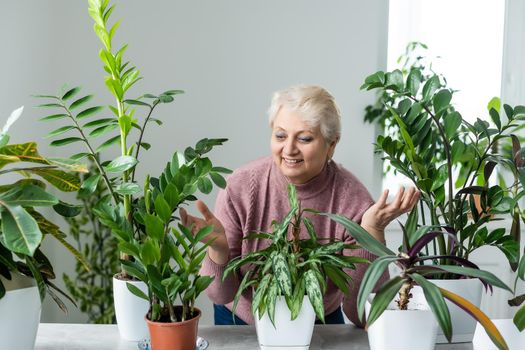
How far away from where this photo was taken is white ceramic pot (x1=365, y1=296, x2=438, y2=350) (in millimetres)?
1257

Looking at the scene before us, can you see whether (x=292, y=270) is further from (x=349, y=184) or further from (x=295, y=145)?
(x=349, y=184)

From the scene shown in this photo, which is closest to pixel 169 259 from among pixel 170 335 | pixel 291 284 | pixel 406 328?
pixel 170 335

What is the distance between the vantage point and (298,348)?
1346mm

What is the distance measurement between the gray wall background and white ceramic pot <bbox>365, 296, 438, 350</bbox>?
95.4 inches

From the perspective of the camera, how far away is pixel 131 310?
145 centimetres

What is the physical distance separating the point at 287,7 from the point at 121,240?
104 inches

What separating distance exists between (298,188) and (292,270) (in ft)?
2.28

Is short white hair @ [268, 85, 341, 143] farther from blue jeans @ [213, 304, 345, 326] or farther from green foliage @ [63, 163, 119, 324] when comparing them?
green foliage @ [63, 163, 119, 324]

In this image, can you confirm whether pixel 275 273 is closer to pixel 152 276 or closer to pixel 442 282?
pixel 152 276

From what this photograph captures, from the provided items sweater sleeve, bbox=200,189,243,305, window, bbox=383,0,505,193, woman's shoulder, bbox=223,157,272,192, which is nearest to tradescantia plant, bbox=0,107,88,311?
sweater sleeve, bbox=200,189,243,305

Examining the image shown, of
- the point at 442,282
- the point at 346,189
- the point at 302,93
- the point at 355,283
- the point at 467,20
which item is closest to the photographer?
the point at 442,282

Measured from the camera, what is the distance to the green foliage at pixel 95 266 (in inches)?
131

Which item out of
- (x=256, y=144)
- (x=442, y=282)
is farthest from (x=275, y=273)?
(x=256, y=144)

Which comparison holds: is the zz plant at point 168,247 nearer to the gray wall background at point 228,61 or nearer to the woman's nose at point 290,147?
the woman's nose at point 290,147
